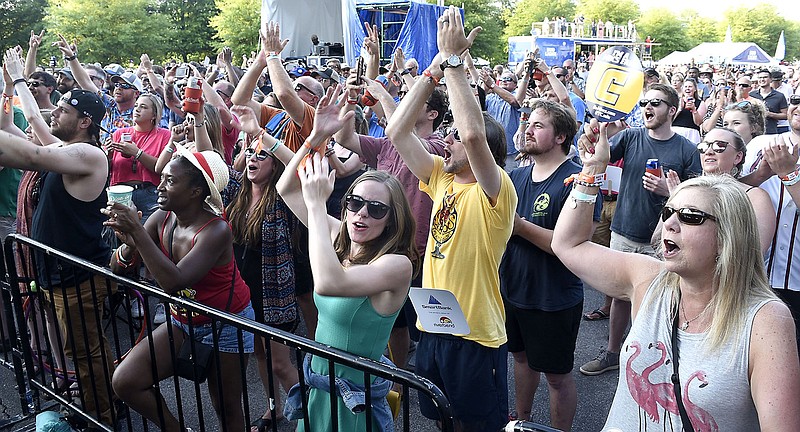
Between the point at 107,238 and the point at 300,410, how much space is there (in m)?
2.27

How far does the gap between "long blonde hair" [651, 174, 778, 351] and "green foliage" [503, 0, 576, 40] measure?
6998 cm

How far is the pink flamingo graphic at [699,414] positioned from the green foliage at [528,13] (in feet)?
230

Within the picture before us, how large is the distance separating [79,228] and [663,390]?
3404 millimetres

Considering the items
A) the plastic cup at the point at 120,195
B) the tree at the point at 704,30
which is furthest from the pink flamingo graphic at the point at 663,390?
the tree at the point at 704,30

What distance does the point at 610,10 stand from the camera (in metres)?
82.6

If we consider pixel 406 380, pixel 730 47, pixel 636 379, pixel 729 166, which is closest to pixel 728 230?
pixel 636 379

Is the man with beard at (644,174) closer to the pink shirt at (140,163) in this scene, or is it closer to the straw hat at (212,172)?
the straw hat at (212,172)

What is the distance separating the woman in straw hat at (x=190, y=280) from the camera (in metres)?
3.07

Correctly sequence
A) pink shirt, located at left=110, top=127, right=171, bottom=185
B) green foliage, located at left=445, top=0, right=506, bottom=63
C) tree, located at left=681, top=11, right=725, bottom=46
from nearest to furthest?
pink shirt, located at left=110, top=127, right=171, bottom=185, green foliage, located at left=445, top=0, right=506, bottom=63, tree, located at left=681, top=11, right=725, bottom=46

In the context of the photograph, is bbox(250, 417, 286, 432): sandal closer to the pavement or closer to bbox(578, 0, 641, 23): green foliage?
the pavement

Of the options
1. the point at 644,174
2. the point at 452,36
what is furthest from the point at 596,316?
the point at 452,36

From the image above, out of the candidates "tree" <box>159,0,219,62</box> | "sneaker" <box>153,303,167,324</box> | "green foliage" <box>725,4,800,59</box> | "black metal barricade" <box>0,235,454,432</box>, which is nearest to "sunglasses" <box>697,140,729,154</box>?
"black metal barricade" <box>0,235,454,432</box>

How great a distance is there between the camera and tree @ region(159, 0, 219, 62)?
48219 millimetres

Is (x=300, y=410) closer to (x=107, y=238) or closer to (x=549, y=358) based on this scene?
(x=549, y=358)
